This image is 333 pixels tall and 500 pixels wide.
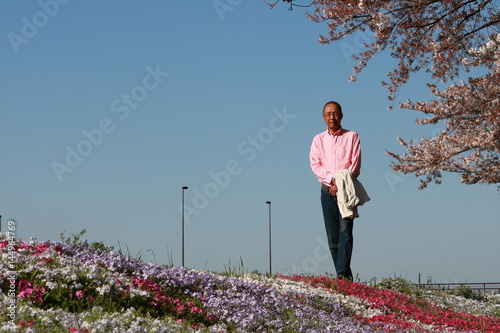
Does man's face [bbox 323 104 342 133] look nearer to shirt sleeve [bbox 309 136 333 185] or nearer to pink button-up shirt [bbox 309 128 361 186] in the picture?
pink button-up shirt [bbox 309 128 361 186]

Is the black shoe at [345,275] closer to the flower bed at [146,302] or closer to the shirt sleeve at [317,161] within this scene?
the shirt sleeve at [317,161]

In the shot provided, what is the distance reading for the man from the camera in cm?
1281

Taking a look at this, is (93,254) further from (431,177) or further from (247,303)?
(431,177)

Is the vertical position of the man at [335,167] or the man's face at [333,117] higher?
the man's face at [333,117]

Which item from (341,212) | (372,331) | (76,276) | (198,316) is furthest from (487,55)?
(76,276)

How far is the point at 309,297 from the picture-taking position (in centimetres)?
957

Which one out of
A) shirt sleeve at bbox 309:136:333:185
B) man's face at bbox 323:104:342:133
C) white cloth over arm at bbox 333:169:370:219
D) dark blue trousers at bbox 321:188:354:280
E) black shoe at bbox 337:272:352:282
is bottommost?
black shoe at bbox 337:272:352:282

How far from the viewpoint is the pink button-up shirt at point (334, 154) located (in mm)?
12938

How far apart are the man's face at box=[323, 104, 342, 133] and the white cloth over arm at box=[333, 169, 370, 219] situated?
1225 mm

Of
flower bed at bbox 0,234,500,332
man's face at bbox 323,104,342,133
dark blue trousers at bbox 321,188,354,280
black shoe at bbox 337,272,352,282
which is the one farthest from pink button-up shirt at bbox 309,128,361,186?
flower bed at bbox 0,234,500,332

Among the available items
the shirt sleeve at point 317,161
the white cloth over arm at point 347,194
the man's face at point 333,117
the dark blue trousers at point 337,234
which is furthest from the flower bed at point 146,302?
the man's face at point 333,117

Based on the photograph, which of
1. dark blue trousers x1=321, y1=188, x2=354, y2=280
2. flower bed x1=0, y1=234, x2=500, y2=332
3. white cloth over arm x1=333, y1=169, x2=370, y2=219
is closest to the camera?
flower bed x1=0, y1=234, x2=500, y2=332

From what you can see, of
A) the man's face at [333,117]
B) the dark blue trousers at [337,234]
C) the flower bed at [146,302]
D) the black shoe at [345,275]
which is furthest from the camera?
the man's face at [333,117]

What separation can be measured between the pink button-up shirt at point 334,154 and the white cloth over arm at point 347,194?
0.34m
